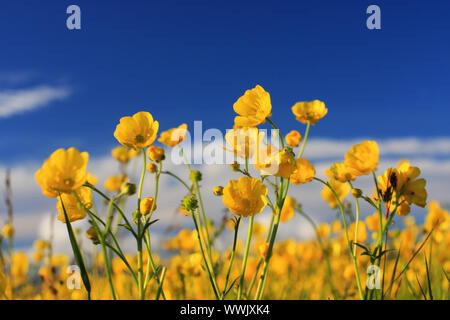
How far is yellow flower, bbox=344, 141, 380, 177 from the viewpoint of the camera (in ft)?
3.19

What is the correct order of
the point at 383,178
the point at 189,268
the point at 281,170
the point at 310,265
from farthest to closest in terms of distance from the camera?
1. the point at 310,265
2. the point at 189,268
3. the point at 383,178
4. the point at 281,170

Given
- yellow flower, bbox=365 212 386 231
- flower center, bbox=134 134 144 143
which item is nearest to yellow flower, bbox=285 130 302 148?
flower center, bbox=134 134 144 143

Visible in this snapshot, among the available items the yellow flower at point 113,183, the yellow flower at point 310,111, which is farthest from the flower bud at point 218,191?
the yellow flower at point 113,183

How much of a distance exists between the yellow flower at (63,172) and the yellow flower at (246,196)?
32 cm

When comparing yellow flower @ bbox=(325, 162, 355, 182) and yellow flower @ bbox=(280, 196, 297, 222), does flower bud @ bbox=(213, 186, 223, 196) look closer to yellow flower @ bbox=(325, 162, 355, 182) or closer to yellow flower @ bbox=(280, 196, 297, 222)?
yellow flower @ bbox=(325, 162, 355, 182)

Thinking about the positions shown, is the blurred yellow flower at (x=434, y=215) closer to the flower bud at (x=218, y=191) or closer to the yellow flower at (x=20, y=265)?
the flower bud at (x=218, y=191)

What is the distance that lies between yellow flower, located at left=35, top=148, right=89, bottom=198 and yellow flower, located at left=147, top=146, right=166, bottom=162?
0.78ft

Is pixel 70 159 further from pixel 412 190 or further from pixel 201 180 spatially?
pixel 412 190

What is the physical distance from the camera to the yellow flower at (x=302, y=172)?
0.97m

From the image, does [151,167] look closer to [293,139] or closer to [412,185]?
[293,139]

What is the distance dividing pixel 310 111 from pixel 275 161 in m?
0.19
